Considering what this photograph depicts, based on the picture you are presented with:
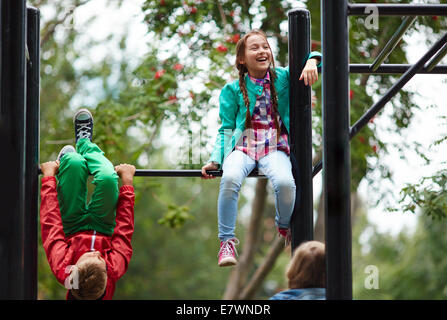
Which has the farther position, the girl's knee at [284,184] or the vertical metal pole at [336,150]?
the girl's knee at [284,184]

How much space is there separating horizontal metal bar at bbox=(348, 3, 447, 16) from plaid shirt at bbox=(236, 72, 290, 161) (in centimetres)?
104

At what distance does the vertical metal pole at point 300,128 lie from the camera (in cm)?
279

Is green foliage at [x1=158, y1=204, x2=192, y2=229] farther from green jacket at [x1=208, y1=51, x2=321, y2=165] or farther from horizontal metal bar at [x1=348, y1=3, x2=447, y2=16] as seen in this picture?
horizontal metal bar at [x1=348, y1=3, x2=447, y2=16]

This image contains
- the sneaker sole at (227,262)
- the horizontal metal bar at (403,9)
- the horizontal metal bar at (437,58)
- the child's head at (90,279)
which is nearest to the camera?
the horizontal metal bar at (403,9)

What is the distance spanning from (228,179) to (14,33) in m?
1.18

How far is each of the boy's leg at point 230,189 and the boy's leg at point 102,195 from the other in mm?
471

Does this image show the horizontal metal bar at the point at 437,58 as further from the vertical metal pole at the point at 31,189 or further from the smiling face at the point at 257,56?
the vertical metal pole at the point at 31,189

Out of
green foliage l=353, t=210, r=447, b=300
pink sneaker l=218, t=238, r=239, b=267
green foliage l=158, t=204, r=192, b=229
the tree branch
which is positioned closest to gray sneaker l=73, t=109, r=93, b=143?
pink sneaker l=218, t=238, r=239, b=267

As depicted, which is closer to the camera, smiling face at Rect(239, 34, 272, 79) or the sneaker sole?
the sneaker sole

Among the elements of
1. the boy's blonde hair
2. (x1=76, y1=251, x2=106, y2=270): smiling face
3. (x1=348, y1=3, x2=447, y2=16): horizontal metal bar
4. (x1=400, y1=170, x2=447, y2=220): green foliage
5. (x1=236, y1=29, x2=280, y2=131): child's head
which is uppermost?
(x1=236, y1=29, x2=280, y2=131): child's head

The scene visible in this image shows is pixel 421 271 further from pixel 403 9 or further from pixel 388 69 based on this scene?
pixel 403 9

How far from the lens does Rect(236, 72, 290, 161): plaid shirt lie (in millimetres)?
2924

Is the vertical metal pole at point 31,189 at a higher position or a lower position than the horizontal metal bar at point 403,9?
lower

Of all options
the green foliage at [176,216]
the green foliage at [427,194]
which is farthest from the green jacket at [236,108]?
the green foliage at [176,216]
